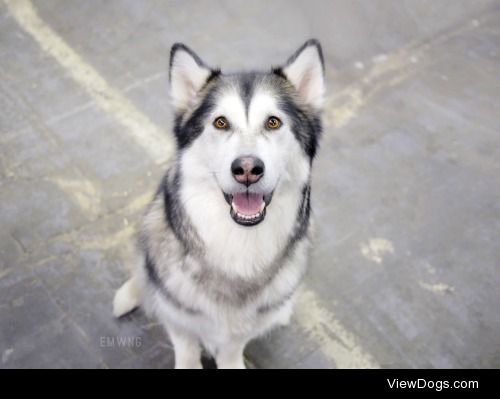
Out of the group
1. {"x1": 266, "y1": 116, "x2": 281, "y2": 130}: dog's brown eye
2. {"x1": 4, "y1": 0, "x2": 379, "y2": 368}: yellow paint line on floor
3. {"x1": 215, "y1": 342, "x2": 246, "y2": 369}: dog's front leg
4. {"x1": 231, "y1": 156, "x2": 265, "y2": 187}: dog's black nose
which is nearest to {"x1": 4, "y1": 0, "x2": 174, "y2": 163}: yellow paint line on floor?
{"x1": 4, "y1": 0, "x2": 379, "y2": 368}: yellow paint line on floor

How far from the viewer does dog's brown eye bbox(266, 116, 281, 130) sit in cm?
281

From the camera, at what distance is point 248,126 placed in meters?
2.77

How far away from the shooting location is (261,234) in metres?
2.99

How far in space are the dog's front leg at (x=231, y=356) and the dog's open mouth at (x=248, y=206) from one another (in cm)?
102

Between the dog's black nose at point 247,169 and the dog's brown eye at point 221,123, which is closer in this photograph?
the dog's black nose at point 247,169

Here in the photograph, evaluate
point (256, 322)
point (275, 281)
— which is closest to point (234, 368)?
point (256, 322)

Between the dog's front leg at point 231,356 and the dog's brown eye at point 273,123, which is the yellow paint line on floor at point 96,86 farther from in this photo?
the dog's brown eye at point 273,123

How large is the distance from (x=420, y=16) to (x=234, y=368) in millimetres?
4863

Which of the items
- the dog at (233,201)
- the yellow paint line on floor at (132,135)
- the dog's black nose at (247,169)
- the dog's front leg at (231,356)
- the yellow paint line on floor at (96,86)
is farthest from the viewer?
the yellow paint line on floor at (96,86)

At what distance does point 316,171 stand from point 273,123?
2158mm

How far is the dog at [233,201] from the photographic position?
9.08ft

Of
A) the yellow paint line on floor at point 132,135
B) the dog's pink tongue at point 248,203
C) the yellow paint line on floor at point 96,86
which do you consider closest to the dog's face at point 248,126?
the dog's pink tongue at point 248,203

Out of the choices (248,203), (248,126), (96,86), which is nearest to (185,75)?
(248,126)

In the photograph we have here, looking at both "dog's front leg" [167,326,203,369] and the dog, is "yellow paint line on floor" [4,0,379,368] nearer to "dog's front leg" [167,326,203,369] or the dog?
the dog
